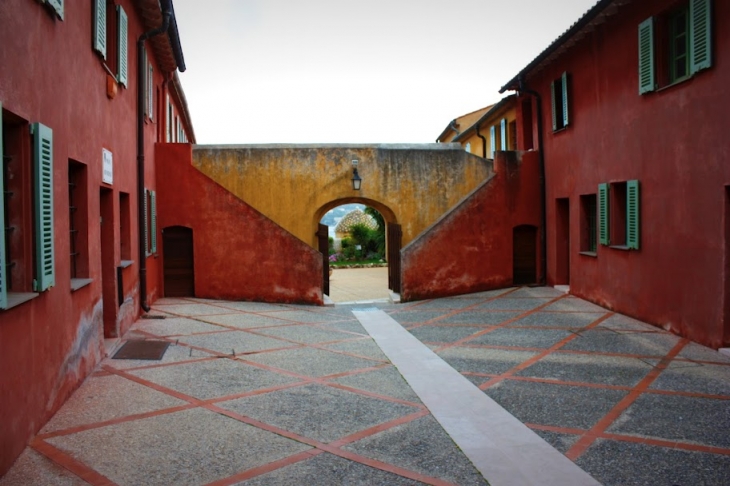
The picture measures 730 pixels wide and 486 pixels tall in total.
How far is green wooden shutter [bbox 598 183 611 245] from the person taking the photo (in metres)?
11.4

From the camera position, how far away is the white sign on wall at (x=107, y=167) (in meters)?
8.05

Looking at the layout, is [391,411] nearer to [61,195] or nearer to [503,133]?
[61,195]

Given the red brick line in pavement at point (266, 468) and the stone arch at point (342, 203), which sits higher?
the stone arch at point (342, 203)

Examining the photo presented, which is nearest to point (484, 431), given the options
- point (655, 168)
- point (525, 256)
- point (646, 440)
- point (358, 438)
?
point (358, 438)

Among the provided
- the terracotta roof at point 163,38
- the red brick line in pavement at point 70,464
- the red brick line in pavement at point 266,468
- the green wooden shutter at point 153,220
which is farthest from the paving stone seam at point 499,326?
the terracotta roof at point 163,38

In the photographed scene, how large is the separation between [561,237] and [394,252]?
4.55 meters

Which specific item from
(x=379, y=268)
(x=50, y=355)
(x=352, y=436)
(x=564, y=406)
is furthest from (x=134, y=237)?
(x=379, y=268)

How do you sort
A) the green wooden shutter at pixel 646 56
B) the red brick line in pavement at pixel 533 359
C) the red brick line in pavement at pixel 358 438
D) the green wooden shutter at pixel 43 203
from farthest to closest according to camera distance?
the green wooden shutter at pixel 646 56 < the red brick line in pavement at pixel 533 359 < the green wooden shutter at pixel 43 203 < the red brick line in pavement at pixel 358 438

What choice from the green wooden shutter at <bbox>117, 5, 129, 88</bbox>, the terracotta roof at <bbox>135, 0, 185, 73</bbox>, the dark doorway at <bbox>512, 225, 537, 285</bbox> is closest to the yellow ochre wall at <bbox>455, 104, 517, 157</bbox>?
the dark doorway at <bbox>512, 225, 537, 285</bbox>

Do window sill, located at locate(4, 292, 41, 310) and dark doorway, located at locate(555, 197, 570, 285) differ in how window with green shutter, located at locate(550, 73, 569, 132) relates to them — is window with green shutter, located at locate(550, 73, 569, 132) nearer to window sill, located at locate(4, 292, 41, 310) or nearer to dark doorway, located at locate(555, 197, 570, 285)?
dark doorway, located at locate(555, 197, 570, 285)

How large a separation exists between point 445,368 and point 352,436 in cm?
282

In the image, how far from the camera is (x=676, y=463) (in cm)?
452

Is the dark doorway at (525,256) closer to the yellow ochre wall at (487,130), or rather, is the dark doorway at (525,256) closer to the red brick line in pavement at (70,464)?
the yellow ochre wall at (487,130)

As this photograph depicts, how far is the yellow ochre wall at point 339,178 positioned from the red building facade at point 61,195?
15.0 feet
